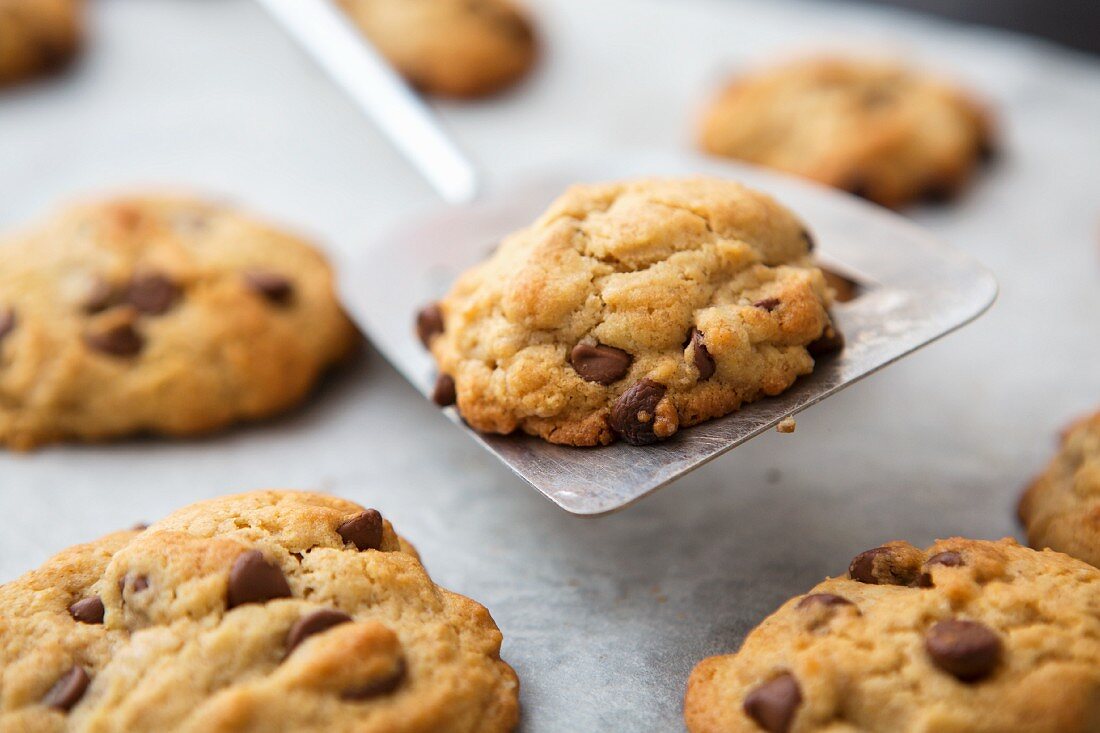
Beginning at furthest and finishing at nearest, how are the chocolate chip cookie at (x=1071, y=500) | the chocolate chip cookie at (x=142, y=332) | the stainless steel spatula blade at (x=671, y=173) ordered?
the chocolate chip cookie at (x=142, y=332) < the chocolate chip cookie at (x=1071, y=500) < the stainless steel spatula blade at (x=671, y=173)

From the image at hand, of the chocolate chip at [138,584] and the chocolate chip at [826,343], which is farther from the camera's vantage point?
the chocolate chip at [826,343]

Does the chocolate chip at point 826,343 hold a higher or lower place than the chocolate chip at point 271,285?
lower

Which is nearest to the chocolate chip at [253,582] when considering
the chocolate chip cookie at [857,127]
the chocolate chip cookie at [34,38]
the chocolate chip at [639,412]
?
the chocolate chip at [639,412]

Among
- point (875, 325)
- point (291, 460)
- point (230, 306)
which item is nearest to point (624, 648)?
point (875, 325)

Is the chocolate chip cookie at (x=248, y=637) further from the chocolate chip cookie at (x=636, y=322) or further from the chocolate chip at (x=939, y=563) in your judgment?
the chocolate chip at (x=939, y=563)

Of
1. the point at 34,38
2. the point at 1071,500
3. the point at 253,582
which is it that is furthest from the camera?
the point at 34,38

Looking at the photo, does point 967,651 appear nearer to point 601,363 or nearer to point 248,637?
point 601,363

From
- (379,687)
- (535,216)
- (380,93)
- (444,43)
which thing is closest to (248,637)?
(379,687)

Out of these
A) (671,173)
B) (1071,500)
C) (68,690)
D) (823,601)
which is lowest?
(1071,500)
